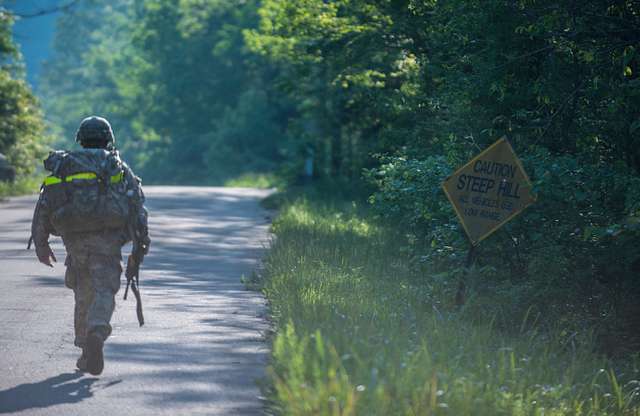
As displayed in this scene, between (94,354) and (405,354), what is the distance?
7.05 ft

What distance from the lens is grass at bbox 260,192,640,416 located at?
6.72 meters

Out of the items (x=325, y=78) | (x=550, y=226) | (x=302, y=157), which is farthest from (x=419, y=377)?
(x=302, y=157)

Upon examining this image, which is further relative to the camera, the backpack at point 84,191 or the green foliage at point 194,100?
the green foliage at point 194,100

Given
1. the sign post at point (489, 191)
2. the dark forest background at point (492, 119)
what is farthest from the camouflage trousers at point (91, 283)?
the dark forest background at point (492, 119)

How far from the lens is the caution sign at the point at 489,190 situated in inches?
411

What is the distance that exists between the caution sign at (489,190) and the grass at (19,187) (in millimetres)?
20098

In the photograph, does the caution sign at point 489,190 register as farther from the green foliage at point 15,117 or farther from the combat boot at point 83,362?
the green foliage at point 15,117

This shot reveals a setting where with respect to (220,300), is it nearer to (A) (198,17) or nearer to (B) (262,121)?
(B) (262,121)

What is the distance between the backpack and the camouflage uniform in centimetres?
10

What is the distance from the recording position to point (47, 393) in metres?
7.54

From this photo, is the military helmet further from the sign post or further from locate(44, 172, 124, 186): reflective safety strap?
the sign post

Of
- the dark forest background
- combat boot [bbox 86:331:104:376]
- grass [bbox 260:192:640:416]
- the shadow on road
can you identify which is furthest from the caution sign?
the shadow on road

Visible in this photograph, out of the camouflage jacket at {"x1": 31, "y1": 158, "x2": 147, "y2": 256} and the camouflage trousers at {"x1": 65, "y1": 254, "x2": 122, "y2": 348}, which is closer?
the camouflage trousers at {"x1": 65, "y1": 254, "x2": 122, "y2": 348}

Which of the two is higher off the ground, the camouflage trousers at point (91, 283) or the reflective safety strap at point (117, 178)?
the reflective safety strap at point (117, 178)
